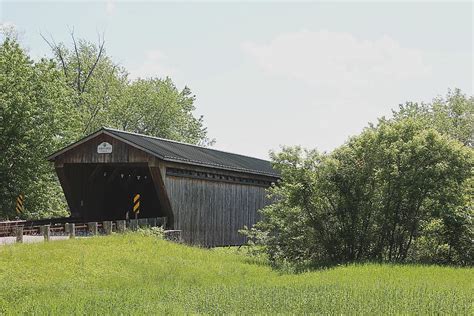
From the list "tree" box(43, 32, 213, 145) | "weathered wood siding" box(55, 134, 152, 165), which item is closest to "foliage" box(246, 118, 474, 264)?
"weathered wood siding" box(55, 134, 152, 165)

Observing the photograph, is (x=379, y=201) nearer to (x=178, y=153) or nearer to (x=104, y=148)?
(x=178, y=153)

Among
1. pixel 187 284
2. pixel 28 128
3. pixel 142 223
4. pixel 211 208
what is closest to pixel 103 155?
pixel 142 223

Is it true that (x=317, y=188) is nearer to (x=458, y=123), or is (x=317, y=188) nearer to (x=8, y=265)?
(x=8, y=265)

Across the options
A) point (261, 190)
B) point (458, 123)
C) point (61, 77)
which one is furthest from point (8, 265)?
point (458, 123)

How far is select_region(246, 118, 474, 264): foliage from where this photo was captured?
17.0 m

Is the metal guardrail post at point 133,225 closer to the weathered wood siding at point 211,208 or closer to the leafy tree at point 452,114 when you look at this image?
the weathered wood siding at point 211,208

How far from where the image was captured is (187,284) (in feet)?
41.4

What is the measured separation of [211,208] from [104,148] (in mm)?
4633

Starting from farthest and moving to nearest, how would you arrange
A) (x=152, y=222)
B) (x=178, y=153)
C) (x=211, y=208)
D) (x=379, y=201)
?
(x=211, y=208) → (x=178, y=153) → (x=152, y=222) → (x=379, y=201)

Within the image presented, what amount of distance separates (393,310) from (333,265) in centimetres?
779

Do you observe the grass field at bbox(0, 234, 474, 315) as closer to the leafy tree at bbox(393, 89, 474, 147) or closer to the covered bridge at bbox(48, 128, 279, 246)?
the covered bridge at bbox(48, 128, 279, 246)

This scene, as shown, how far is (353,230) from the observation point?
17797 mm

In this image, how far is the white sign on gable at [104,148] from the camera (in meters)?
21.1

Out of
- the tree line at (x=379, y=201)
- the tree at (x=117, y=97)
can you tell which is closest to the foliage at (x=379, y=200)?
the tree line at (x=379, y=201)
